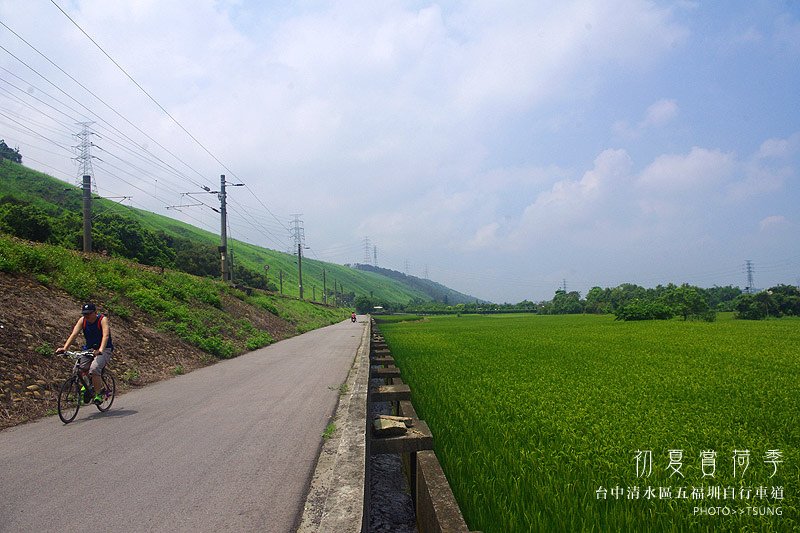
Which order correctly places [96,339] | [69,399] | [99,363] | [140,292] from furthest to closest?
[140,292] → [96,339] → [99,363] → [69,399]

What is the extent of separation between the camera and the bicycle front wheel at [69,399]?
658 cm

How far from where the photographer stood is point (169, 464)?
15.0 ft

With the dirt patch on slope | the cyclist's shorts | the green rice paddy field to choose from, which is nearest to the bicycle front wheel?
the cyclist's shorts

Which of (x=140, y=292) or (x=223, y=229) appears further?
(x=223, y=229)

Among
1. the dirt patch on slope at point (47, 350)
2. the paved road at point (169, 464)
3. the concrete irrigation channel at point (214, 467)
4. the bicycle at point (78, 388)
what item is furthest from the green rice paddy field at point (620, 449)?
the dirt patch on slope at point (47, 350)

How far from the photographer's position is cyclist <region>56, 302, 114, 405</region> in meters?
7.01

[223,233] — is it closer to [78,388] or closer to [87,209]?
[87,209]

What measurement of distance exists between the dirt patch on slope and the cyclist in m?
1.01

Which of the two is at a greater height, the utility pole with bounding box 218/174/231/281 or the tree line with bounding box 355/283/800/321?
the utility pole with bounding box 218/174/231/281

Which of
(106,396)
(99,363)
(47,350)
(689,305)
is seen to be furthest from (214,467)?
(689,305)

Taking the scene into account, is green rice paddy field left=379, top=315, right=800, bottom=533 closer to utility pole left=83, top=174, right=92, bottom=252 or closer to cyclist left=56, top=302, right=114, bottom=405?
cyclist left=56, top=302, right=114, bottom=405

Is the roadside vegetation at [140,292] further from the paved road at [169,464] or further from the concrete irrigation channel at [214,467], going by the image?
the concrete irrigation channel at [214,467]

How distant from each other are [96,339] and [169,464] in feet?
13.1

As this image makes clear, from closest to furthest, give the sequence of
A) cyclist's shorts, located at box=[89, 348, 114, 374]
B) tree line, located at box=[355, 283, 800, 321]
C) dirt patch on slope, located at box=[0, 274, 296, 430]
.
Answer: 1. cyclist's shorts, located at box=[89, 348, 114, 374]
2. dirt patch on slope, located at box=[0, 274, 296, 430]
3. tree line, located at box=[355, 283, 800, 321]
